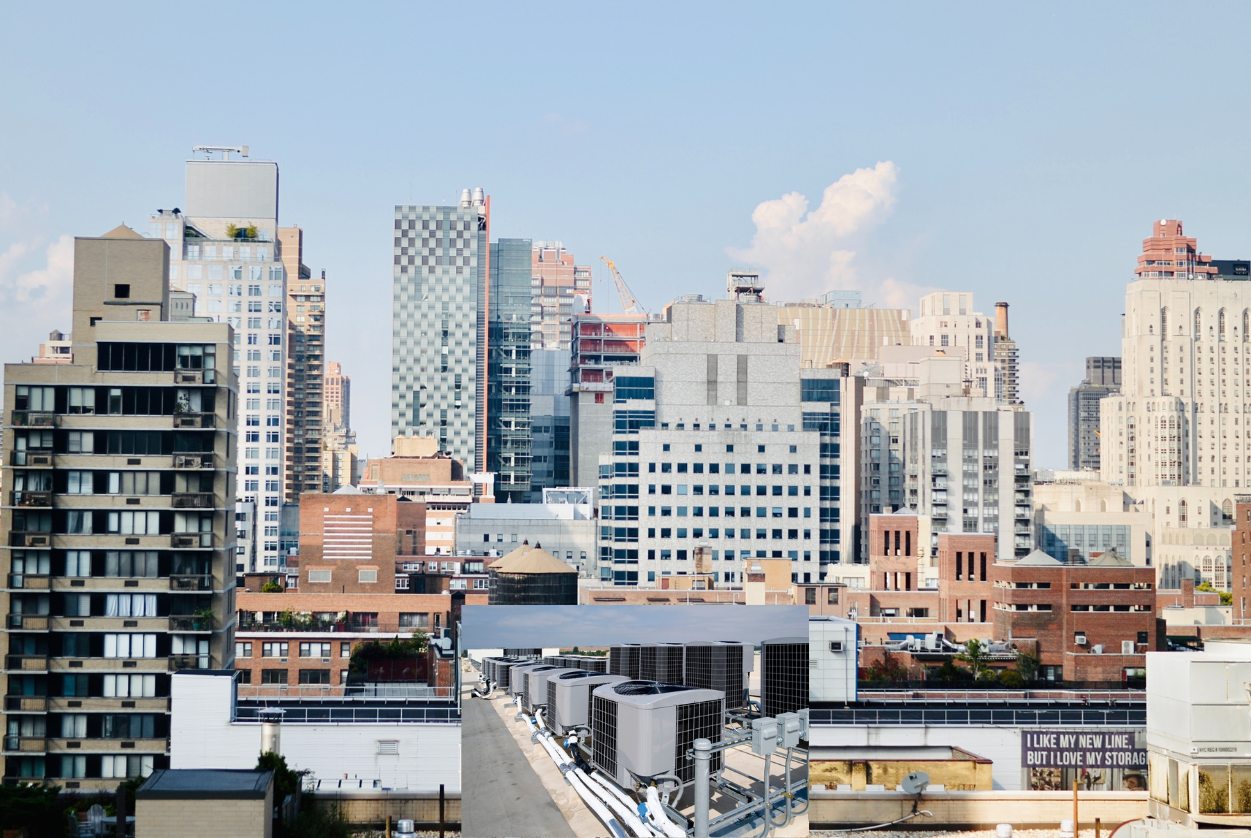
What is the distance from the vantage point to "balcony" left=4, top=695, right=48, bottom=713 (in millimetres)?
25531

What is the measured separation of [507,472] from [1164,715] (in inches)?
3405

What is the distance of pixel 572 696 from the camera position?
1315 cm

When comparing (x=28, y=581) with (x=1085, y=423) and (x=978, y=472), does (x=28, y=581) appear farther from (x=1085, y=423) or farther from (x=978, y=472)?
(x=1085, y=423)

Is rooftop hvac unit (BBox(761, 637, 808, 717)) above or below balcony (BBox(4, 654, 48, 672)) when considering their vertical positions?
above

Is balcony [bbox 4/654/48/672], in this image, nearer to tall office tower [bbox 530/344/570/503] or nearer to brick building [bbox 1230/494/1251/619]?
brick building [bbox 1230/494/1251/619]

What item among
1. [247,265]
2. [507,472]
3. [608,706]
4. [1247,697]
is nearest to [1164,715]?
[1247,697]

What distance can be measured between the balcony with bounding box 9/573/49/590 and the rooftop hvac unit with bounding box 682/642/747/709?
1725 centimetres

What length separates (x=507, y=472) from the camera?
10150 centimetres

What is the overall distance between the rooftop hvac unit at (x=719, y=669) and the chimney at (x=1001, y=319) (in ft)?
415

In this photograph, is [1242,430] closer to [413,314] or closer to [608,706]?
[413,314]

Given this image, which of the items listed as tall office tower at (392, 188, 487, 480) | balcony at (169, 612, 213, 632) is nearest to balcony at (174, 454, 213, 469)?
balcony at (169, 612, 213, 632)

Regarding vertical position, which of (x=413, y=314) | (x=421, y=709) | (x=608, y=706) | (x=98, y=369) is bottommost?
(x=421, y=709)

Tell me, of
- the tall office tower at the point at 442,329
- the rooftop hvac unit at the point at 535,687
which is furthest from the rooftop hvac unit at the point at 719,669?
the tall office tower at the point at 442,329

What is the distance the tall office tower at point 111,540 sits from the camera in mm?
25594
